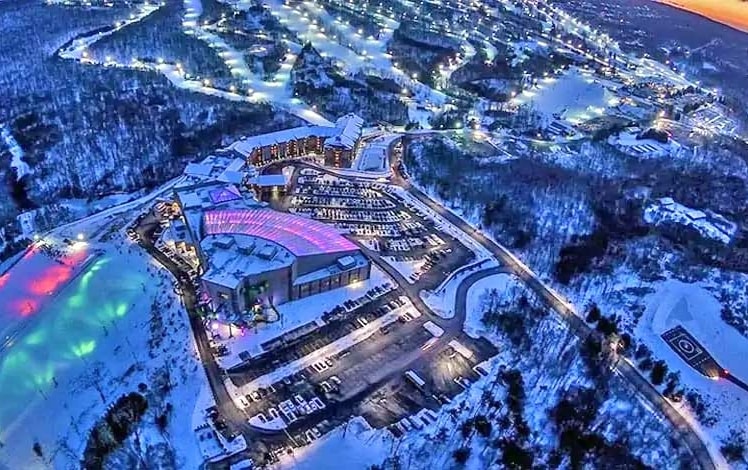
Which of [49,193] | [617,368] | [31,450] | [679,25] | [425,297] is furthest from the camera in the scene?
[679,25]

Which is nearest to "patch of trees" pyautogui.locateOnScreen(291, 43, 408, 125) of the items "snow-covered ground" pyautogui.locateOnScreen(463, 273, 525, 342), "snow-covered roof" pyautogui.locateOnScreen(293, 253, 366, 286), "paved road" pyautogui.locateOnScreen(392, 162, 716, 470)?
"paved road" pyautogui.locateOnScreen(392, 162, 716, 470)

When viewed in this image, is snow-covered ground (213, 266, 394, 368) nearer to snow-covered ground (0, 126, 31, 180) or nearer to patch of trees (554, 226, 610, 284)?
patch of trees (554, 226, 610, 284)

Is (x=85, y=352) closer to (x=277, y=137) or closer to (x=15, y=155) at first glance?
(x=277, y=137)

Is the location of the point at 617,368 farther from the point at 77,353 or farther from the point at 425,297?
the point at 77,353

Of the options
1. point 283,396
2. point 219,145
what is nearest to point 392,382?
point 283,396

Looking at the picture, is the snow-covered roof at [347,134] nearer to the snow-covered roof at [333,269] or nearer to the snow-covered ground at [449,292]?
the snow-covered roof at [333,269]
